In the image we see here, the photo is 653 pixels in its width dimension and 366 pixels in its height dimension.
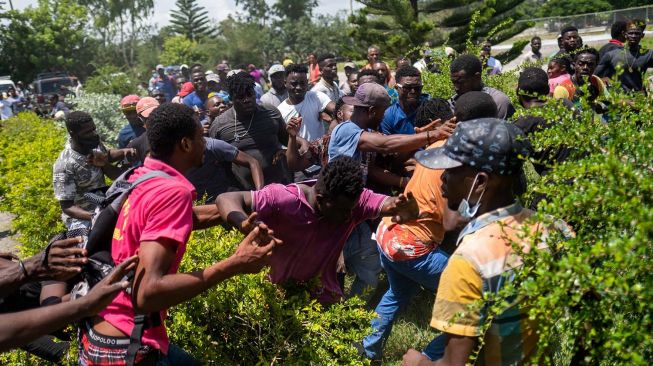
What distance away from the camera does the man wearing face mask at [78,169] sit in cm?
495

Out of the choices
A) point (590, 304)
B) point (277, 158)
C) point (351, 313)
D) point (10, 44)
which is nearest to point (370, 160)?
point (277, 158)

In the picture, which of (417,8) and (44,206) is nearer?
(44,206)

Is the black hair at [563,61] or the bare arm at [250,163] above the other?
the black hair at [563,61]

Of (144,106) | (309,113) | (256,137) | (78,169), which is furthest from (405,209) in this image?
(144,106)

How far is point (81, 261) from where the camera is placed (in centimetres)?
255

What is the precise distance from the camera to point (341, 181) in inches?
128

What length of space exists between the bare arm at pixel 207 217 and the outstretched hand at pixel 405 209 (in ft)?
3.31

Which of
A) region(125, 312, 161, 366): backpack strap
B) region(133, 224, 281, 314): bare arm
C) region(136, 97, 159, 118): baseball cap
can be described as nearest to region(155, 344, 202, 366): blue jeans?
region(125, 312, 161, 366): backpack strap

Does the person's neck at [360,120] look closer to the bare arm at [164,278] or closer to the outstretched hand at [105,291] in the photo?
the bare arm at [164,278]

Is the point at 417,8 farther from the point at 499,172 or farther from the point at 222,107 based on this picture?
the point at 499,172

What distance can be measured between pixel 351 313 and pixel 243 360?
2.11 feet

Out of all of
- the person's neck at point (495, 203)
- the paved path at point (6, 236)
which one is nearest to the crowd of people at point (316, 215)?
the person's neck at point (495, 203)

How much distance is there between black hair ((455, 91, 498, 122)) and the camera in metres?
4.21

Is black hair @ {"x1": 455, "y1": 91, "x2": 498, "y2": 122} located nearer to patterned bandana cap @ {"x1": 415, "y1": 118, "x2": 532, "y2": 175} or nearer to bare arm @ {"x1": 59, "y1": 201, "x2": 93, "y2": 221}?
patterned bandana cap @ {"x1": 415, "y1": 118, "x2": 532, "y2": 175}
